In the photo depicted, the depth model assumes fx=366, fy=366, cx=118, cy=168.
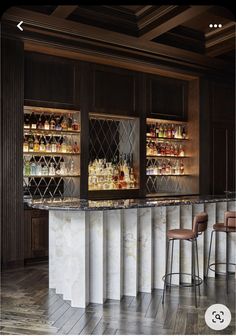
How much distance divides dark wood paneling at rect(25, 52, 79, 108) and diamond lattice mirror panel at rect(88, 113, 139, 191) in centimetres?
66

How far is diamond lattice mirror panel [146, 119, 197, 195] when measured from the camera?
653 centimetres

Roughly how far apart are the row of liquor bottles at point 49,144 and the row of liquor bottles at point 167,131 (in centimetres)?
148

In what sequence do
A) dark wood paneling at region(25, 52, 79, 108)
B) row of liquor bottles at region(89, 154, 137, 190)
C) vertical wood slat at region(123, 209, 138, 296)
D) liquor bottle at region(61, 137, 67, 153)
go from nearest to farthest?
vertical wood slat at region(123, 209, 138, 296) < dark wood paneling at region(25, 52, 79, 108) < liquor bottle at region(61, 137, 67, 153) < row of liquor bottles at region(89, 154, 137, 190)

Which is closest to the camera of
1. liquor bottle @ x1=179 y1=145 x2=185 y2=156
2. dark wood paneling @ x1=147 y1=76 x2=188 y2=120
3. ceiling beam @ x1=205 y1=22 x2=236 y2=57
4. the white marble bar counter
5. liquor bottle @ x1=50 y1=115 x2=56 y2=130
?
the white marble bar counter

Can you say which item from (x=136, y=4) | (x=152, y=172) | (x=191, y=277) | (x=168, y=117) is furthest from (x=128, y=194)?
(x=136, y=4)

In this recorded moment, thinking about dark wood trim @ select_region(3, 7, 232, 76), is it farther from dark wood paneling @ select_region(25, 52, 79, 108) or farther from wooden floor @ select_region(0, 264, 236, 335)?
wooden floor @ select_region(0, 264, 236, 335)

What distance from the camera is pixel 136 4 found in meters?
1.07

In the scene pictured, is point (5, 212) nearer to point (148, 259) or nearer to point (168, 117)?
point (148, 259)

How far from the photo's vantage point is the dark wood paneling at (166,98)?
630 centimetres

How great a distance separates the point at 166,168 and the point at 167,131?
2.22ft

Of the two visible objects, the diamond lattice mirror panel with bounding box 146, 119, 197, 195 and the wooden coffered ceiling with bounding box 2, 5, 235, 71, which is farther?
the diamond lattice mirror panel with bounding box 146, 119, 197, 195

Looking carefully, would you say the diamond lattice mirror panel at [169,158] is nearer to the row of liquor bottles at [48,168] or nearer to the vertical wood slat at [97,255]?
the row of liquor bottles at [48,168]

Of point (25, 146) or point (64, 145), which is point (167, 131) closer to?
point (64, 145)

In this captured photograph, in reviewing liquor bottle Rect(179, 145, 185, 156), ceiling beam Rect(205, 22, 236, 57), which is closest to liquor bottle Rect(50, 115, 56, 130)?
liquor bottle Rect(179, 145, 185, 156)
